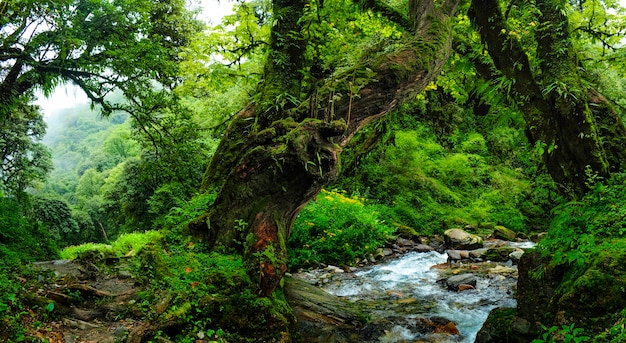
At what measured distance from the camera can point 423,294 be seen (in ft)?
26.4

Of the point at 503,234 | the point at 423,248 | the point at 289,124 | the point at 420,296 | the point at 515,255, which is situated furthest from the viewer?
the point at 503,234

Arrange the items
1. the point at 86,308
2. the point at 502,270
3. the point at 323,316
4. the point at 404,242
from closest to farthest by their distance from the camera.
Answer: the point at 86,308 < the point at 323,316 < the point at 502,270 < the point at 404,242

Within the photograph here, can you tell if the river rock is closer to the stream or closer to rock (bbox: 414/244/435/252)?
rock (bbox: 414/244/435/252)

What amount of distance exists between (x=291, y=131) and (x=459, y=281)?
216 inches

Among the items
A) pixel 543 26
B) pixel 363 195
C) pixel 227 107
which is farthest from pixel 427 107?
pixel 543 26

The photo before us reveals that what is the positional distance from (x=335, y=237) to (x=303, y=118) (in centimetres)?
595

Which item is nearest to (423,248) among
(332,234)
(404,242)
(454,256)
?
(404,242)

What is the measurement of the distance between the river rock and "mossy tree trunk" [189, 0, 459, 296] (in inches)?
293

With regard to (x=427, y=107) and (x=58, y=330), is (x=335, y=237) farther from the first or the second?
(x=427, y=107)

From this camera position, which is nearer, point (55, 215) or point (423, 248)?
point (423, 248)

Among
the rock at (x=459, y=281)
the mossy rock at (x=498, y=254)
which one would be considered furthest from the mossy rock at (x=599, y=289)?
the mossy rock at (x=498, y=254)

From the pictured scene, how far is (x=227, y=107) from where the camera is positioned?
13.9 meters

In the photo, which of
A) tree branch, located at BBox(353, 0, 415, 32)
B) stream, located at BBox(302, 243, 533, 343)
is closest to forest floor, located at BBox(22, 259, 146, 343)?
stream, located at BBox(302, 243, 533, 343)

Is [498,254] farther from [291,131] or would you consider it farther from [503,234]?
[291,131]
